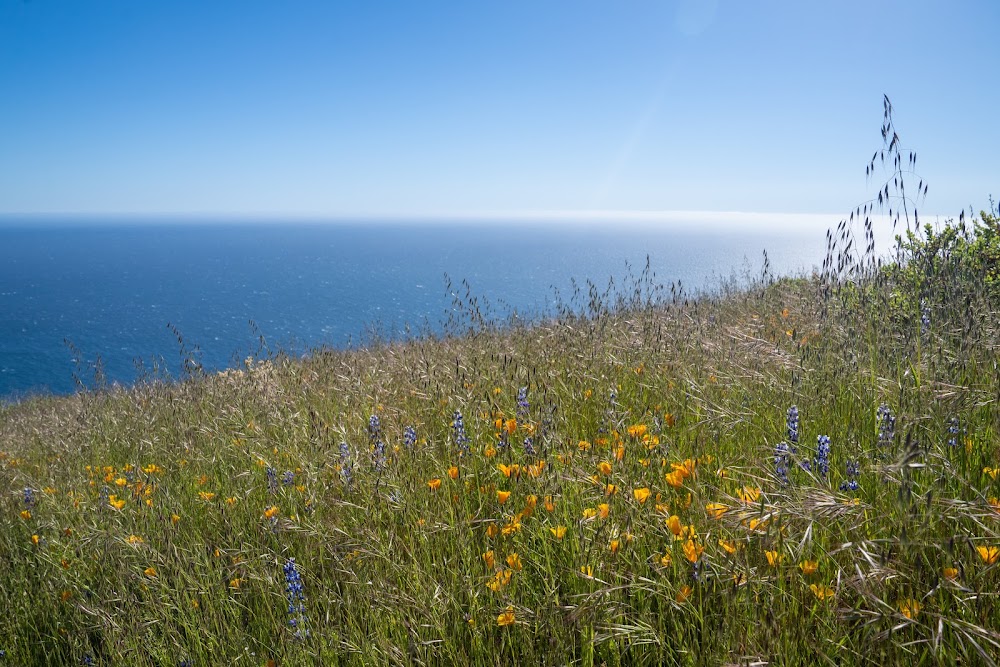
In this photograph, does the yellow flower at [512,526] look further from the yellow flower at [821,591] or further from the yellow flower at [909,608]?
the yellow flower at [909,608]

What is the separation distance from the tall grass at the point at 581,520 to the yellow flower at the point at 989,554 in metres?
0.03

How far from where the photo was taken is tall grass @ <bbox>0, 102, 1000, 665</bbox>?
4.66 feet

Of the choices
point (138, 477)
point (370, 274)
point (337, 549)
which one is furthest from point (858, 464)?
point (370, 274)

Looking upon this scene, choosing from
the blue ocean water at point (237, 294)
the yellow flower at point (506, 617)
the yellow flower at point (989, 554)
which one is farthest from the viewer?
the blue ocean water at point (237, 294)

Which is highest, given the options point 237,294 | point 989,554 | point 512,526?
point 989,554

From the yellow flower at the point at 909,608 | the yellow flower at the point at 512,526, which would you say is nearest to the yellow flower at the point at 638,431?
the yellow flower at the point at 512,526

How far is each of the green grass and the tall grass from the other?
0.06 feet

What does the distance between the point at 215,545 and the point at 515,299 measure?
60767 millimetres

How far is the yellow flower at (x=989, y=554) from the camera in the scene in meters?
Result: 1.28

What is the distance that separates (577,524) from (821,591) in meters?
0.77

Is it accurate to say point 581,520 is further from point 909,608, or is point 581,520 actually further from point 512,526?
point 909,608

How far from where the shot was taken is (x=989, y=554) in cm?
132

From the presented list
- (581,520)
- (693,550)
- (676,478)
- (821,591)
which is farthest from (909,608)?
(581,520)

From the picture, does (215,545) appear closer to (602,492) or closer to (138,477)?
(138,477)
